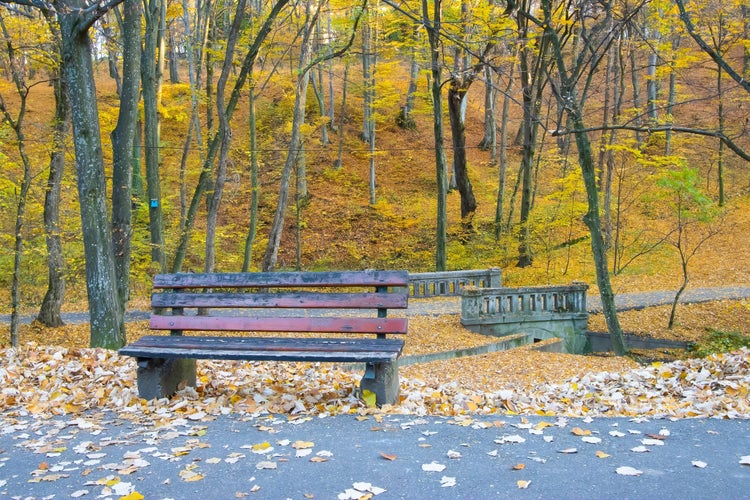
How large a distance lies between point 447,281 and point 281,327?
1198 centimetres

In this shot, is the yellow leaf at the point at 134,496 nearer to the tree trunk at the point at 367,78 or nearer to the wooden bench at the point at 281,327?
the wooden bench at the point at 281,327

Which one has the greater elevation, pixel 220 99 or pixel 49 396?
pixel 220 99

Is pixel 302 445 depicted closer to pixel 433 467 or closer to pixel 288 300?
pixel 433 467

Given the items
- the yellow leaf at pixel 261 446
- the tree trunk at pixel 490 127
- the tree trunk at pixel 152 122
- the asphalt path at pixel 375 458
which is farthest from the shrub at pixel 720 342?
the tree trunk at pixel 490 127

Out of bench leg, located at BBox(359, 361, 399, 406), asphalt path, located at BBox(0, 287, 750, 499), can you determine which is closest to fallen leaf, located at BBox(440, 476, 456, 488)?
asphalt path, located at BBox(0, 287, 750, 499)

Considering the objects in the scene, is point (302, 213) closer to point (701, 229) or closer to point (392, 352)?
point (701, 229)

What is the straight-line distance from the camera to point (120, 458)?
3541 mm

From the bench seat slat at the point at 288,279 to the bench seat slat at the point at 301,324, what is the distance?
11.3 inches

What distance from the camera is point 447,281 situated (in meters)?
16.4

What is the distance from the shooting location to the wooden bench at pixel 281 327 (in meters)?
4.52

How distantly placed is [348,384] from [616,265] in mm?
18073

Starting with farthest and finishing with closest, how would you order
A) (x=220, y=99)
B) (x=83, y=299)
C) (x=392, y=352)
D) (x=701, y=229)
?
1. (x=701, y=229)
2. (x=83, y=299)
3. (x=220, y=99)
4. (x=392, y=352)

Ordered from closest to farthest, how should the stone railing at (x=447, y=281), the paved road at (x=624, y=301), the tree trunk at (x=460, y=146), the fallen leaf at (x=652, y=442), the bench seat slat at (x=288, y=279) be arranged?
1. the fallen leaf at (x=652, y=442)
2. the bench seat slat at (x=288, y=279)
3. the paved road at (x=624, y=301)
4. the stone railing at (x=447, y=281)
5. the tree trunk at (x=460, y=146)

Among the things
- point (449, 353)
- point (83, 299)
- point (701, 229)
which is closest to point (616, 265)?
point (701, 229)
